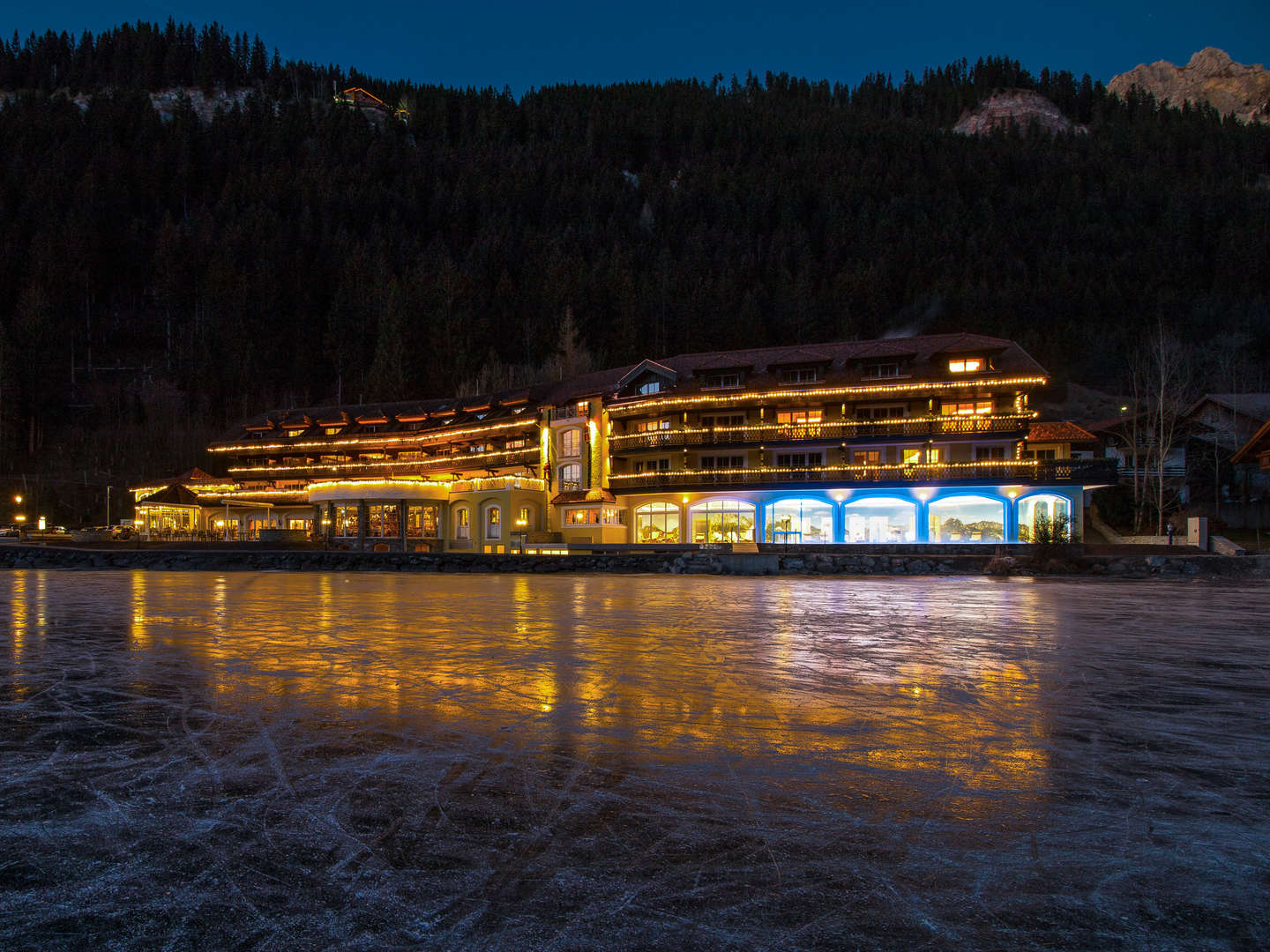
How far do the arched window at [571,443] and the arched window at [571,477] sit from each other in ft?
2.94

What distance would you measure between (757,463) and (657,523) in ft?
24.9

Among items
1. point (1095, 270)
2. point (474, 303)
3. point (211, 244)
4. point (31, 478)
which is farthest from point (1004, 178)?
point (31, 478)

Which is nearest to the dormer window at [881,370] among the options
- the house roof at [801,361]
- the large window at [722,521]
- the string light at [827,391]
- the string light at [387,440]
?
the house roof at [801,361]

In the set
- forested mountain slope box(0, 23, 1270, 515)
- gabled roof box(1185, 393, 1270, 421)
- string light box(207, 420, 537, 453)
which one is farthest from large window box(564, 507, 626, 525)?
gabled roof box(1185, 393, 1270, 421)

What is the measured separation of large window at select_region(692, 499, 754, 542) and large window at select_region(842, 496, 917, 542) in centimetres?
595

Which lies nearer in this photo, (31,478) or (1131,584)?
(1131,584)

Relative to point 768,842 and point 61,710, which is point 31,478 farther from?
point 768,842

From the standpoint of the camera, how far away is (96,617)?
52.6ft

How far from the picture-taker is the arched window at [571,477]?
53.0 metres

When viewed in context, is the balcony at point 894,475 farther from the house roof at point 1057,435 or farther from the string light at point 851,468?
the house roof at point 1057,435

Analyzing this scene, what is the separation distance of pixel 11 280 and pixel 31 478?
4997cm

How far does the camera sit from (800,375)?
52688 millimetres

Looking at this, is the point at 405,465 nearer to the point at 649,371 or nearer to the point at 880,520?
the point at 649,371

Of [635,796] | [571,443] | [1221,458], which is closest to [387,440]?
[571,443]
